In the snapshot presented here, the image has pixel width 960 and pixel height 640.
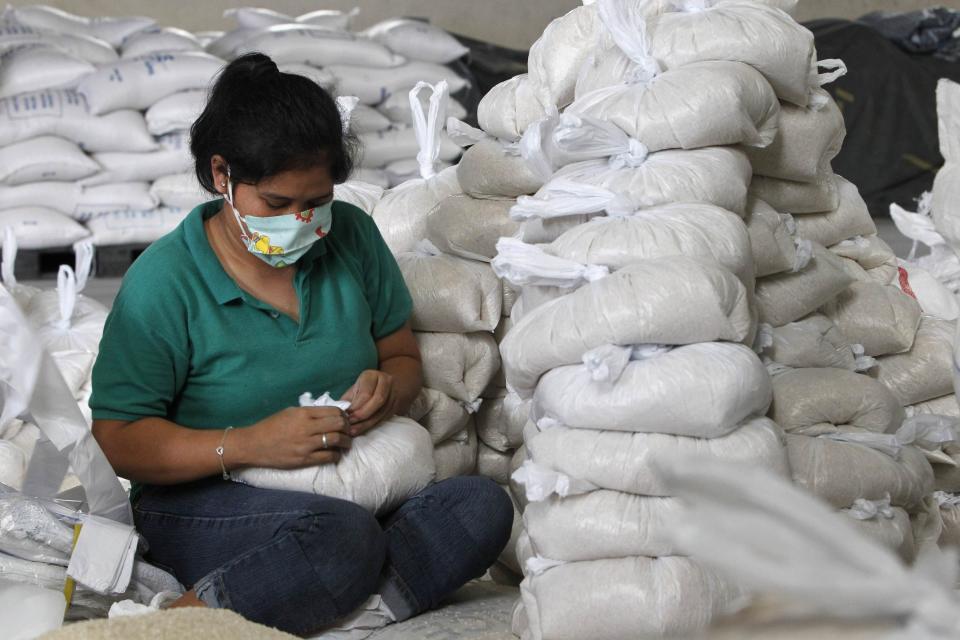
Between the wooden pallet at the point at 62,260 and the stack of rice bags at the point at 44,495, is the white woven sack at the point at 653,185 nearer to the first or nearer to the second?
the stack of rice bags at the point at 44,495

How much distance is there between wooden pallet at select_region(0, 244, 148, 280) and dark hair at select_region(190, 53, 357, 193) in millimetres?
2682

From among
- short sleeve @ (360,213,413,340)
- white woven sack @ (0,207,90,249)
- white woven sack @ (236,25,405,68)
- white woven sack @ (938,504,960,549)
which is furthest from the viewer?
white woven sack @ (236,25,405,68)

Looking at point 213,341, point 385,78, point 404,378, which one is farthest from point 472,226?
point 385,78

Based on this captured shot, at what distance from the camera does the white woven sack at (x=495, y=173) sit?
1.95 meters

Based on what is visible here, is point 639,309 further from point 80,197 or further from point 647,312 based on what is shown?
point 80,197

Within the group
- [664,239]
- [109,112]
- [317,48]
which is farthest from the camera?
[317,48]

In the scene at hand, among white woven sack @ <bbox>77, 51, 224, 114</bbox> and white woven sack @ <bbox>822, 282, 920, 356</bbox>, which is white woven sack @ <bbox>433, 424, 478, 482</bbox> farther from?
white woven sack @ <bbox>77, 51, 224, 114</bbox>

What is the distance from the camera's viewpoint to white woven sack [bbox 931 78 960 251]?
1240mm

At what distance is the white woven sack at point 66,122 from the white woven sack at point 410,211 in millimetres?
2223

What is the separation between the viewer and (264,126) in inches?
62.6

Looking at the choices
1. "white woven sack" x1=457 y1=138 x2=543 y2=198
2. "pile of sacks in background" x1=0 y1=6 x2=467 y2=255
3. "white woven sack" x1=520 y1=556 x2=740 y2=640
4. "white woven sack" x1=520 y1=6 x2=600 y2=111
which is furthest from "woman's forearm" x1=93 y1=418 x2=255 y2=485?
"pile of sacks in background" x1=0 y1=6 x2=467 y2=255

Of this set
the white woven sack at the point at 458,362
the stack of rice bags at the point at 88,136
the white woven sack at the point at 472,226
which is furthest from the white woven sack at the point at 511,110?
the stack of rice bags at the point at 88,136

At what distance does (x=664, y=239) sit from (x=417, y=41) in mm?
3328

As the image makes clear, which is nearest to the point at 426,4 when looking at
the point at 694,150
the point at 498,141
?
the point at 498,141
